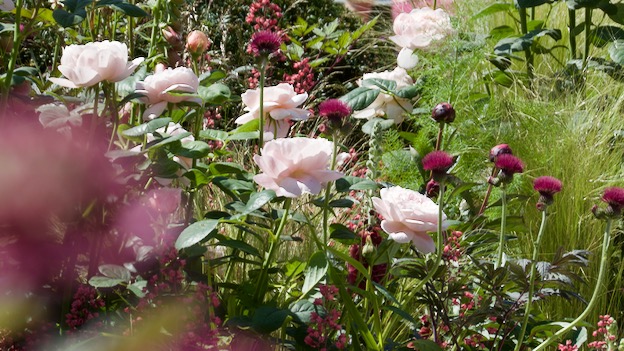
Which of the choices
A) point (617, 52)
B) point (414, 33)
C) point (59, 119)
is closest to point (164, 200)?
point (59, 119)

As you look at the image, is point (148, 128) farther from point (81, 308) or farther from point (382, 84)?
point (382, 84)

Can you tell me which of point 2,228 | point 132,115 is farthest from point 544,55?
point 2,228

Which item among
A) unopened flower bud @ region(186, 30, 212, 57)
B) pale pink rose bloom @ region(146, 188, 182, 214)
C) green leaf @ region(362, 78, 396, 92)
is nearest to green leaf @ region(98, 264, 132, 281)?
pale pink rose bloom @ region(146, 188, 182, 214)

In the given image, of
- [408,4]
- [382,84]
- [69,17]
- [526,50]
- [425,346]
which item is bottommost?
[408,4]

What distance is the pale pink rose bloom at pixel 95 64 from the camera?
1.49 m

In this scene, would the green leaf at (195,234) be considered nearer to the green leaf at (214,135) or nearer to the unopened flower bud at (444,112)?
Answer: the green leaf at (214,135)

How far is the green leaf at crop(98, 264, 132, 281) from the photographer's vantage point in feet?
4.67

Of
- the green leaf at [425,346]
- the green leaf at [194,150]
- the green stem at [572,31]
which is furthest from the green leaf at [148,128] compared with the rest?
the green stem at [572,31]

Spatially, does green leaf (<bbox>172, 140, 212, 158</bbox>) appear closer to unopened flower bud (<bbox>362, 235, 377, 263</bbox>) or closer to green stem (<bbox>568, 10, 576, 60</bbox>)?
unopened flower bud (<bbox>362, 235, 377, 263</bbox>)

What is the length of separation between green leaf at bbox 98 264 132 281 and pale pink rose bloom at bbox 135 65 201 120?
1.17 feet

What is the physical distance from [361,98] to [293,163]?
0.79 metres

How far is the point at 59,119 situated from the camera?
1.49 m

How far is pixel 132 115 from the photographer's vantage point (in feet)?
6.13

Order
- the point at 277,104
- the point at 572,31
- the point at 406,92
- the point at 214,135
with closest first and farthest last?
the point at 277,104 → the point at 214,135 → the point at 406,92 → the point at 572,31
